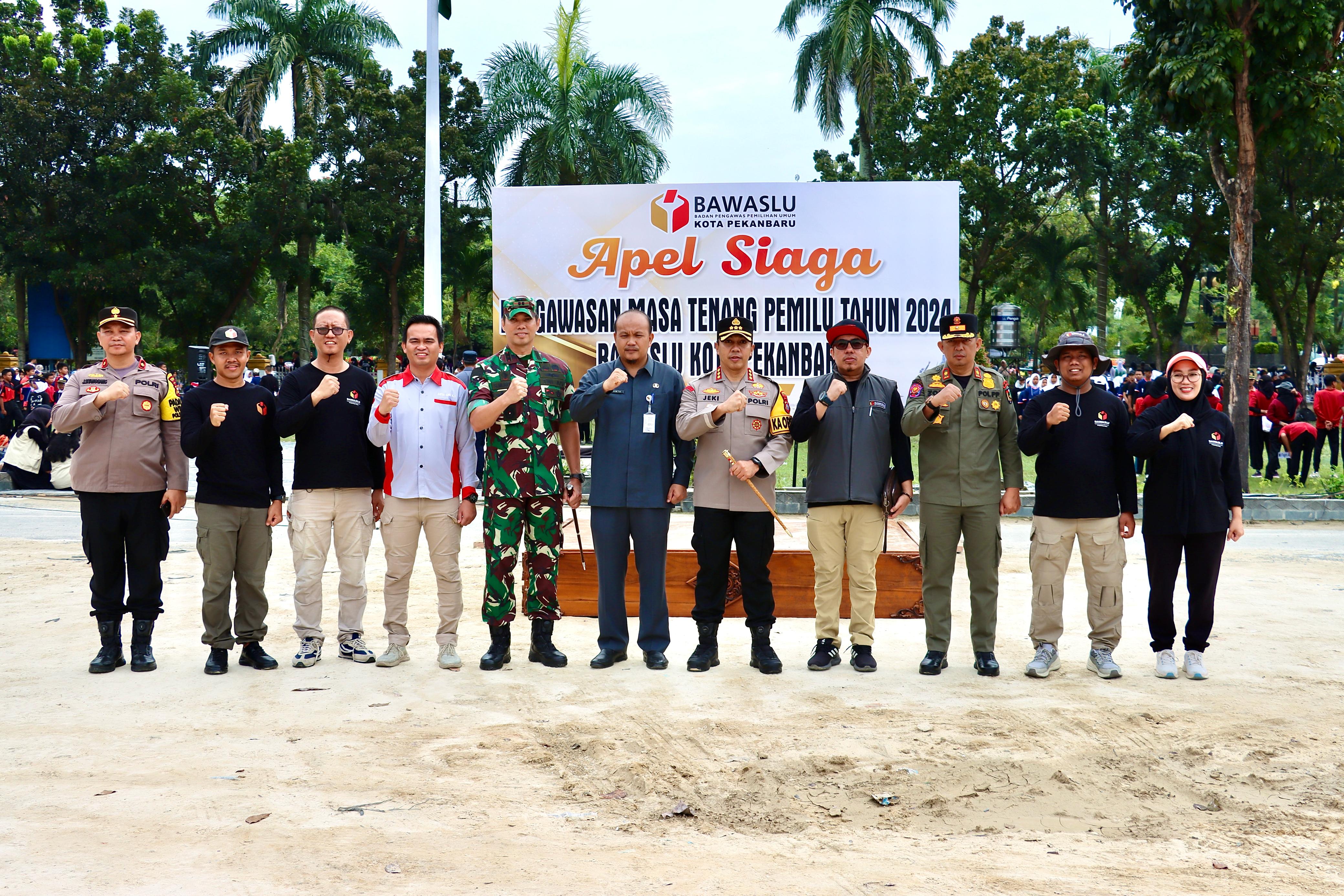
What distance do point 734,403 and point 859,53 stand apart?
93.4 feet

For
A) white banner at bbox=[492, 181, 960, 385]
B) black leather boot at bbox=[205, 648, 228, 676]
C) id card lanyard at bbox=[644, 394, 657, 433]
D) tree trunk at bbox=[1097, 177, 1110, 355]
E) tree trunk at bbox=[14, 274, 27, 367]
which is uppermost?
tree trunk at bbox=[1097, 177, 1110, 355]

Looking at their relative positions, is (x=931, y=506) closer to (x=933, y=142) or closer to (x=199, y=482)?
(x=199, y=482)

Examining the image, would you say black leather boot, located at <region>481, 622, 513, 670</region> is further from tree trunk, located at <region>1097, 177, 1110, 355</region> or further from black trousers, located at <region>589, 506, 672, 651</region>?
tree trunk, located at <region>1097, 177, 1110, 355</region>

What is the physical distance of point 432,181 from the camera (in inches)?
536

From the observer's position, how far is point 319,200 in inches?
1276

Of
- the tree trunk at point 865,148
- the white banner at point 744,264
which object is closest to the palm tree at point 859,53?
the tree trunk at point 865,148

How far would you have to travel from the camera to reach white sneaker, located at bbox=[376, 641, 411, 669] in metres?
6.12

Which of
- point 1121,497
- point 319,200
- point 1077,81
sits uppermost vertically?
point 1077,81

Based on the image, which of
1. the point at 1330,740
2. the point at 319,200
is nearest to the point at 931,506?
the point at 1330,740

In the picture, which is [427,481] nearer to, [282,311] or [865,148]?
[865,148]

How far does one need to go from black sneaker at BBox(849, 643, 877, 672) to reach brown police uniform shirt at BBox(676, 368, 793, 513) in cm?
92

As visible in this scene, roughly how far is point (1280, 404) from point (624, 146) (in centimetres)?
1768

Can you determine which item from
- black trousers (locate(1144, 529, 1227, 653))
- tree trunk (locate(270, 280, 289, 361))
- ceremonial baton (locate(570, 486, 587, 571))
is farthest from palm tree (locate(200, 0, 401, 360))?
black trousers (locate(1144, 529, 1227, 653))

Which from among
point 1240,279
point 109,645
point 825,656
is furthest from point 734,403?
point 1240,279
